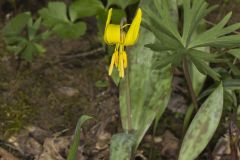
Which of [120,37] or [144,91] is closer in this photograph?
[120,37]

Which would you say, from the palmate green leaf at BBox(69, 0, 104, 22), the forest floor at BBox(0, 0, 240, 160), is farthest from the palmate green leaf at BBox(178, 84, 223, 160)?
the palmate green leaf at BBox(69, 0, 104, 22)

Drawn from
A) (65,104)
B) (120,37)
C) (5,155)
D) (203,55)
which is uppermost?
(120,37)

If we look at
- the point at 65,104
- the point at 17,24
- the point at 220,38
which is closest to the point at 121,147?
the point at 220,38

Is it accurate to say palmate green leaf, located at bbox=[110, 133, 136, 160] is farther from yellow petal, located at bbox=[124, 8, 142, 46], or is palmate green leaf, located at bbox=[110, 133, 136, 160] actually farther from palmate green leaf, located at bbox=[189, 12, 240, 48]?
palmate green leaf, located at bbox=[189, 12, 240, 48]

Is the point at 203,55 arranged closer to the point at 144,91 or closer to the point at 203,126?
the point at 203,126

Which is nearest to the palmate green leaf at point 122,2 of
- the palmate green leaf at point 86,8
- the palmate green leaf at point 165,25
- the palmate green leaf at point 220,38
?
the palmate green leaf at point 86,8

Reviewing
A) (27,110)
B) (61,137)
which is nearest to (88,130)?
(61,137)

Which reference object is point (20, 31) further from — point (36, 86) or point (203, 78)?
point (203, 78)
